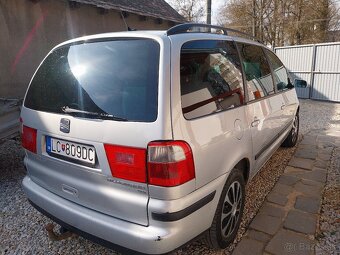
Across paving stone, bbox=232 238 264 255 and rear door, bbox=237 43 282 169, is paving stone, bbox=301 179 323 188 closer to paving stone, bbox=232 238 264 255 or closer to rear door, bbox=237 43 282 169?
rear door, bbox=237 43 282 169

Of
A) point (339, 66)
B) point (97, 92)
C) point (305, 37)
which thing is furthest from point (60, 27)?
point (305, 37)

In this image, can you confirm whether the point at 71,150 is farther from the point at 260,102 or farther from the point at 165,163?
the point at 260,102

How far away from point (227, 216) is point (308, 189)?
1696 millimetres

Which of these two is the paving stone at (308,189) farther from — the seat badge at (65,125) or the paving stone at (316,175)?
the seat badge at (65,125)

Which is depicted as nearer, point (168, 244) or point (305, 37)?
point (168, 244)

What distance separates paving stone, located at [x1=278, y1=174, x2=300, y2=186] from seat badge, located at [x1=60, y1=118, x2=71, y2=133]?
2869 millimetres

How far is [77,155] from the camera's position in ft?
6.59

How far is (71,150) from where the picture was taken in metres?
2.04

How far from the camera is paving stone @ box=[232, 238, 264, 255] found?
2434 millimetres

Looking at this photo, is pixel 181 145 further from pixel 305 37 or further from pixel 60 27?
pixel 305 37

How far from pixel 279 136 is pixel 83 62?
9.11ft

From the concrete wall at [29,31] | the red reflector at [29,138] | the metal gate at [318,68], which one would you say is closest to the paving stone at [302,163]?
the red reflector at [29,138]

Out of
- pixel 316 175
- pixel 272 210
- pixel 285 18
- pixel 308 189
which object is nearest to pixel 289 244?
pixel 272 210

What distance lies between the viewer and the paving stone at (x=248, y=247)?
95.8 inches
